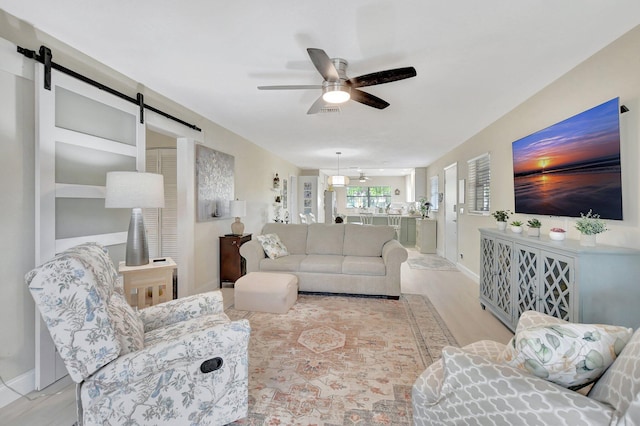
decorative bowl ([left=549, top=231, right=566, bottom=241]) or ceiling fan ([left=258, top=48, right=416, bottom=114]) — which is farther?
decorative bowl ([left=549, top=231, right=566, bottom=241])

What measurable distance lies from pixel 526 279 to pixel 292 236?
2.96 metres

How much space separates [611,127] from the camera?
1955 millimetres

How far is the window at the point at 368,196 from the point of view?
1258 centimetres

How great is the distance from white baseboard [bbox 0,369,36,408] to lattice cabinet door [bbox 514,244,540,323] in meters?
3.67

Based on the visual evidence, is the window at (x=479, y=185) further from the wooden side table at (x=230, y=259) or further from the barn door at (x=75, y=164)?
the barn door at (x=75, y=164)

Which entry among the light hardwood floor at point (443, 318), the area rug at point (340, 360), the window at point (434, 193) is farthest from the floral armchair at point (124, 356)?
the window at point (434, 193)

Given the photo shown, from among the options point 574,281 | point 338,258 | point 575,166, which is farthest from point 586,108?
point 338,258

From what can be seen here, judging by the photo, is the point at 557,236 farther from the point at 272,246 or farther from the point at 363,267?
the point at 272,246

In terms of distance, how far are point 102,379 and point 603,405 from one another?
1.75 metres

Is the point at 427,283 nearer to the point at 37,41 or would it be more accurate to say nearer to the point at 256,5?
the point at 256,5

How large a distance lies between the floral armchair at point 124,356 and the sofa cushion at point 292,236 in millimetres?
2730

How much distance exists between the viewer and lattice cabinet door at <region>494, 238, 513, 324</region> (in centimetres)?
267

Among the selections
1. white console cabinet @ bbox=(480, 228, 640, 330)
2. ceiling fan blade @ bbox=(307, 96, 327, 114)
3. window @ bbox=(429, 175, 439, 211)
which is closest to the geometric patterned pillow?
ceiling fan blade @ bbox=(307, 96, 327, 114)

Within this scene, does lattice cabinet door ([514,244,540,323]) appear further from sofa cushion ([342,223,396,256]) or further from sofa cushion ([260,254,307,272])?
sofa cushion ([260,254,307,272])
